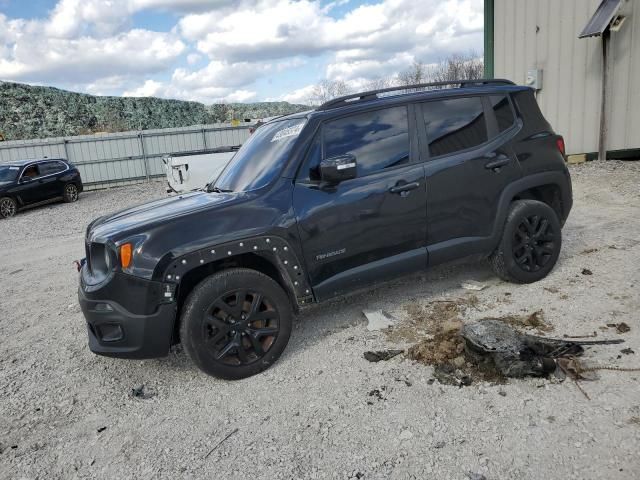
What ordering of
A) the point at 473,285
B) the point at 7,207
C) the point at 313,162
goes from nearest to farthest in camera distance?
the point at 313,162 → the point at 473,285 → the point at 7,207

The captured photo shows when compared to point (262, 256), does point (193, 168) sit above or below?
above

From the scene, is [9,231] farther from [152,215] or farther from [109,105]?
[109,105]

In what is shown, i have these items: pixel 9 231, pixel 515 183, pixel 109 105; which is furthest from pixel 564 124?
pixel 109 105

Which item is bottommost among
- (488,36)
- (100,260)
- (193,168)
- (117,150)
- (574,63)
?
(100,260)

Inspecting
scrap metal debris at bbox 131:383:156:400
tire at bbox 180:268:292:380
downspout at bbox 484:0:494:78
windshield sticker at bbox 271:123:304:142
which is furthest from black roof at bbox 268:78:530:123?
downspout at bbox 484:0:494:78

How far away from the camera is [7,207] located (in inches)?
566

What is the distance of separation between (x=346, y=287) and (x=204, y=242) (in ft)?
3.86

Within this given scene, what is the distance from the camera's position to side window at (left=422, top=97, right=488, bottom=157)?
434 cm

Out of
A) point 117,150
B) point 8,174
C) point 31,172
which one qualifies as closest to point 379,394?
point 8,174

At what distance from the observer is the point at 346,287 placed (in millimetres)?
3965

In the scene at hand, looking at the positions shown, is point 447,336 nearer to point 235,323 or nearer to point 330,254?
point 330,254

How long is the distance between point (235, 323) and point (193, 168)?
25.8 ft

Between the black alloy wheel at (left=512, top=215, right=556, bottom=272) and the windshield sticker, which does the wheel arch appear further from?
the black alloy wheel at (left=512, top=215, right=556, bottom=272)

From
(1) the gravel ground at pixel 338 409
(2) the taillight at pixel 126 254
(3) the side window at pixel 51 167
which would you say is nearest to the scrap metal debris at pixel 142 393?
(1) the gravel ground at pixel 338 409
